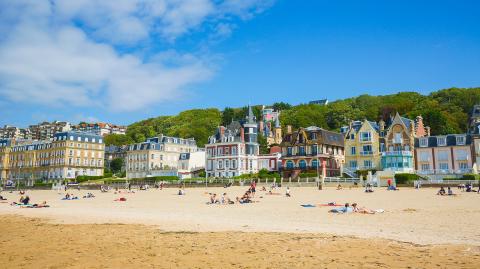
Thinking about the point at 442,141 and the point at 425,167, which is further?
the point at 425,167

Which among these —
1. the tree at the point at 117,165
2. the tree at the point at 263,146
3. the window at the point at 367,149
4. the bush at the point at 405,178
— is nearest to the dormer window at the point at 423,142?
the window at the point at 367,149

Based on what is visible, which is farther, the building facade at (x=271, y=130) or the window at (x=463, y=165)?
the building facade at (x=271, y=130)

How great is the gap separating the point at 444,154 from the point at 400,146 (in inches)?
254

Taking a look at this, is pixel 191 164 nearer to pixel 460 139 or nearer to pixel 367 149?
pixel 367 149

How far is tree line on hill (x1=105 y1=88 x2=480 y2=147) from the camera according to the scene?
92206 millimetres

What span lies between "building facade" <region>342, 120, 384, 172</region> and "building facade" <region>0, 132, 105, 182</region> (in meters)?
69.5

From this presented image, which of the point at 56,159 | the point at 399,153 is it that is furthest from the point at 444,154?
the point at 56,159

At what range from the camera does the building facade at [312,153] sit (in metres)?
67.4

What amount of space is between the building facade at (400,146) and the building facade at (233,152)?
25158 millimetres

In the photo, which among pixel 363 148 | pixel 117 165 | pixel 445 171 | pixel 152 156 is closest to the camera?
pixel 445 171

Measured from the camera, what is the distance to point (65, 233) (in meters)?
18.1

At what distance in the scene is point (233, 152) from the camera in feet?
251

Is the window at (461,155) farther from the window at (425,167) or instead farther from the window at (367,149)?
the window at (367,149)

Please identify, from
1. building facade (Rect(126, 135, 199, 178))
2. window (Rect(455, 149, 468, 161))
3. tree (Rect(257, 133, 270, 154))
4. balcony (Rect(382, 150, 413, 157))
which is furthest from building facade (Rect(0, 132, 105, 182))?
window (Rect(455, 149, 468, 161))
